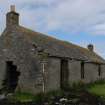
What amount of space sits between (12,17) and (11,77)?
5291mm

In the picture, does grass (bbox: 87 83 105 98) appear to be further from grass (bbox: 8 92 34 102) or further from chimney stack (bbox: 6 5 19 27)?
chimney stack (bbox: 6 5 19 27)

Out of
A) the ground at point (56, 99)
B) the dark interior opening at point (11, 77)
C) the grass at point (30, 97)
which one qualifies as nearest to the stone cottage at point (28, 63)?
the dark interior opening at point (11, 77)

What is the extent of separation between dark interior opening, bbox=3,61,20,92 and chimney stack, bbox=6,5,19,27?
11.1ft

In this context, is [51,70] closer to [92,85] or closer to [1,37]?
[1,37]

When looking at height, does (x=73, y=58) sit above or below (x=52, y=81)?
above

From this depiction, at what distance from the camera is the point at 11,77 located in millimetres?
28375

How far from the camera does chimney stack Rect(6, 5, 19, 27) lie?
2767cm

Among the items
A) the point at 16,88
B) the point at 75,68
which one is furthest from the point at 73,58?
the point at 16,88

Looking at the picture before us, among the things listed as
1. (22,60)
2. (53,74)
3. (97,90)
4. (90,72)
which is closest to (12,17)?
(22,60)

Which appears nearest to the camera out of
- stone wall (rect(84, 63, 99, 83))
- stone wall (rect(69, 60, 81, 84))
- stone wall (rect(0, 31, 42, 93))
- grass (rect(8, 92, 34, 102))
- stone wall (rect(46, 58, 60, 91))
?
grass (rect(8, 92, 34, 102))

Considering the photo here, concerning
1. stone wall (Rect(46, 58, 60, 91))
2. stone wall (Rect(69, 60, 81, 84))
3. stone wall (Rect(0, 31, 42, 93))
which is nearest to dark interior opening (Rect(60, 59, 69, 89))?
stone wall (Rect(69, 60, 81, 84))

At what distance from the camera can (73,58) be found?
101ft

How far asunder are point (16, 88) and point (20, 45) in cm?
362

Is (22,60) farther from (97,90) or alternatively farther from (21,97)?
(97,90)
